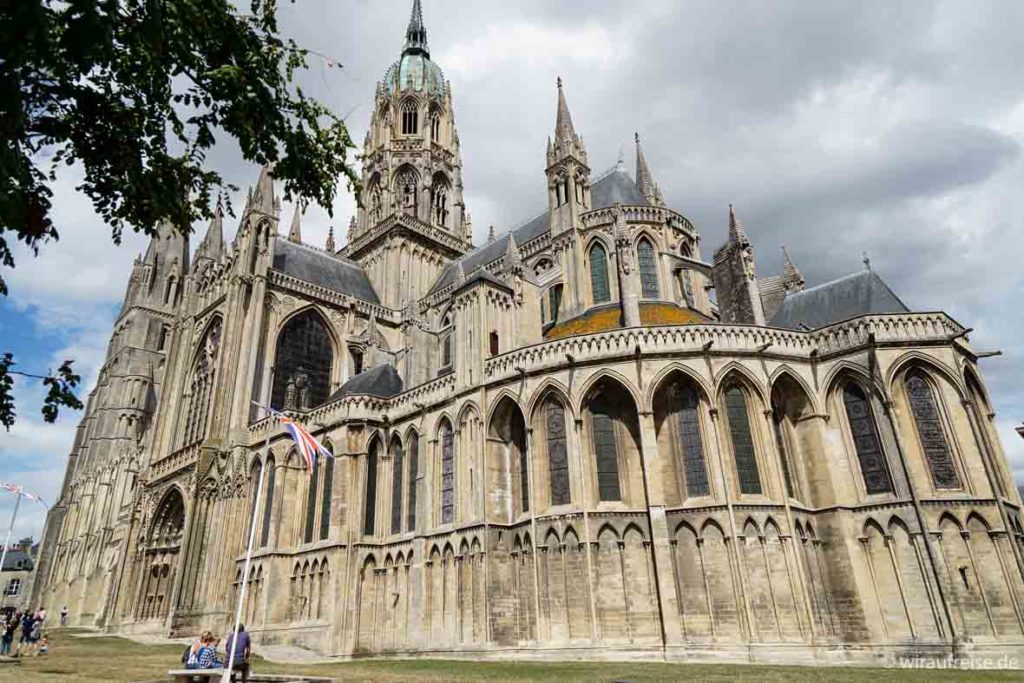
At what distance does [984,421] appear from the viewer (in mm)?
19266

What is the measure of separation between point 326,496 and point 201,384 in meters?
13.5

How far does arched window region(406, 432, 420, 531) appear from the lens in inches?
900

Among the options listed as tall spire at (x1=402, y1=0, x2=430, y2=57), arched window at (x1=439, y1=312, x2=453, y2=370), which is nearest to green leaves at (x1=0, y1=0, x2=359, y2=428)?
arched window at (x1=439, y1=312, x2=453, y2=370)

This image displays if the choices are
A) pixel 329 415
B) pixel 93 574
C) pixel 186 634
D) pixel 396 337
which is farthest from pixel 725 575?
pixel 93 574

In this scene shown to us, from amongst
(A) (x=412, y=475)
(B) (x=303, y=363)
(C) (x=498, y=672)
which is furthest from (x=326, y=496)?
(C) (x=498, y=672)

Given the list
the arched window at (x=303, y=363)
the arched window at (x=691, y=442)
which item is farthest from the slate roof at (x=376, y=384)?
the arched window at (x=691, y=442)

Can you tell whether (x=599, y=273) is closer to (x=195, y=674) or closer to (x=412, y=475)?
(x=412, y=475)

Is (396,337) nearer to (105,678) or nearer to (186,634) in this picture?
(186,634)

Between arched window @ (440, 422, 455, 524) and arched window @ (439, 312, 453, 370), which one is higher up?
arched window @ (439, 312, 453, 370)

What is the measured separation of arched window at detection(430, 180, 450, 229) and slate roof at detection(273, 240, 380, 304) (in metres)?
7.08

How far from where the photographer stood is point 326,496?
24.9 meters

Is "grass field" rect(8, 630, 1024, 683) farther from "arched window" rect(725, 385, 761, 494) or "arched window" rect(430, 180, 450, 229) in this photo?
"arched window" rect(430, 180, 450, 229)

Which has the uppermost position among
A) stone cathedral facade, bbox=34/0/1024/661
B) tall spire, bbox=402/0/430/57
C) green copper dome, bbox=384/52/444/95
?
tall spire, bbox=402/0/430/57

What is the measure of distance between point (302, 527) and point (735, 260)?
1916 cm
